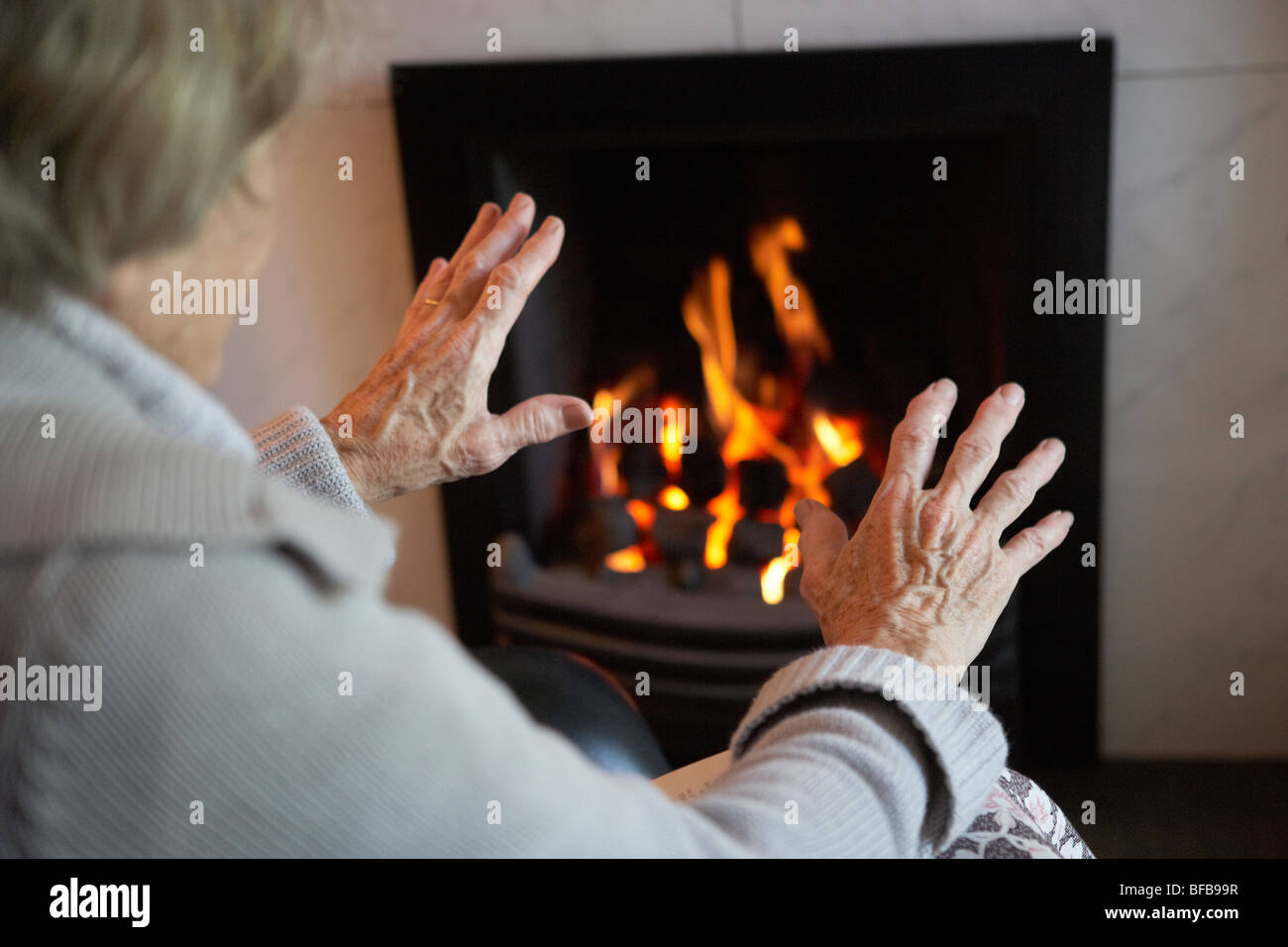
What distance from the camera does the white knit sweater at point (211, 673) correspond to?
42 centimetres

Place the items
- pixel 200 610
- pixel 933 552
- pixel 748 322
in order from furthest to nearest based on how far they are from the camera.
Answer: pixel 748 322
pixel 933 552
pixel 200 610

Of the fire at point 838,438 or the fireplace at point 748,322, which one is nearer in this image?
the fireplace at point 748,322

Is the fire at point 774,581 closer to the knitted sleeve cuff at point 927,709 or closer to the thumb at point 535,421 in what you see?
the thumb at point 535,421

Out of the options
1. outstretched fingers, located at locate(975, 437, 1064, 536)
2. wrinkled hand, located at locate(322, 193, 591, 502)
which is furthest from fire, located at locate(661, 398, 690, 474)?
outstretched fingers, located at locate(975, 437, 1064, 536)

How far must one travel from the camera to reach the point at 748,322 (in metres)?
1.78

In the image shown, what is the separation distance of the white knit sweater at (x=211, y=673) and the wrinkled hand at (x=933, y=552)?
0.28m

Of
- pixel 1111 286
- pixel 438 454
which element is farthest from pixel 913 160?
pixel 438 454

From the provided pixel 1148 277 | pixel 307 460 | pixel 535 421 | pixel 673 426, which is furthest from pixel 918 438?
pixel 673 426

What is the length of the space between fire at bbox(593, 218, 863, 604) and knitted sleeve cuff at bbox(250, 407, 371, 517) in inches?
36.6

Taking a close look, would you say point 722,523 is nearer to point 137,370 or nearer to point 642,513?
point 642,513

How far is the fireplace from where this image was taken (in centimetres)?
153

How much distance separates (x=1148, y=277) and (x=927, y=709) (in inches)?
44.2

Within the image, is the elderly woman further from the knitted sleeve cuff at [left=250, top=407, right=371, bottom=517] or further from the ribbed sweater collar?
the knitted sleeve cuff at [left=250, top=407, right=371, bottom=517]

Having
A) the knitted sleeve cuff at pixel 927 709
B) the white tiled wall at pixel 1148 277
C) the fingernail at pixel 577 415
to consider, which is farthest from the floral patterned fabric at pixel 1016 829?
the white tiled wall at pixel 1148 277
